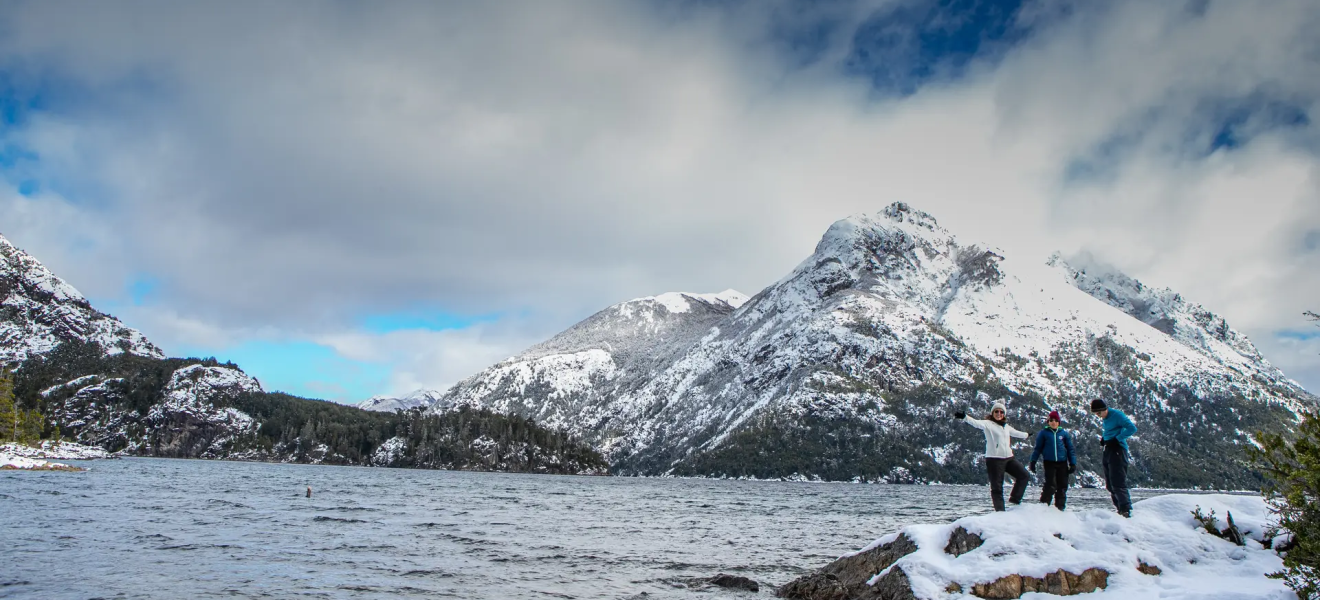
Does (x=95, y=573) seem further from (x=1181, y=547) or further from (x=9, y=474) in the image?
(x=9, y=474)

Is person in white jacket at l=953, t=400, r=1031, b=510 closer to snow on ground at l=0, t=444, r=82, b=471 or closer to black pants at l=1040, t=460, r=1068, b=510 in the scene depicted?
black pants at l=1040, t=460, r=1068, b=510

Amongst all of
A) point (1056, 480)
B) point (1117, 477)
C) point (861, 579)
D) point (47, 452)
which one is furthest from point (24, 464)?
point (1117, 477)

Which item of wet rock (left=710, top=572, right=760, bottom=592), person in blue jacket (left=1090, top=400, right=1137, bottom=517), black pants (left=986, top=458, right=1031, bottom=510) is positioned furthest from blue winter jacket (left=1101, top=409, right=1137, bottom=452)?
wet rock (left=710, top=572, right=760, bottom=592)

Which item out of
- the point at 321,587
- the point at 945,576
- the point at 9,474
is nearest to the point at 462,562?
the point at 321,587

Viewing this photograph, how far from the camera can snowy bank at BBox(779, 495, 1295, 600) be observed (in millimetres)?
16266

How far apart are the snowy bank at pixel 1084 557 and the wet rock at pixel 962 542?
26 mm

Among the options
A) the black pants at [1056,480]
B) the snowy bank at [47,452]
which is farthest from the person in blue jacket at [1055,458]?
the snowy bank at [47,452]

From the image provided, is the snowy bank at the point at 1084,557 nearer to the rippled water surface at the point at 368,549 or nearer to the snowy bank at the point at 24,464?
the rippled water surface at the point at 368,549

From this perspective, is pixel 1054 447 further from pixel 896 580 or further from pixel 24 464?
pixel 24 464

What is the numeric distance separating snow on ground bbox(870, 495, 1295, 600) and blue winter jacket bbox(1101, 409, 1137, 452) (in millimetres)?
2130

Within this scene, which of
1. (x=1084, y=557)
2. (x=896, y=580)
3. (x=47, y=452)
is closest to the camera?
(x=1084, y=557)

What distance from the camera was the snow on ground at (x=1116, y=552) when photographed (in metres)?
16.2

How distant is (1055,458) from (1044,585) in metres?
5.60

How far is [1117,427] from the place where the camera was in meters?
20.6
